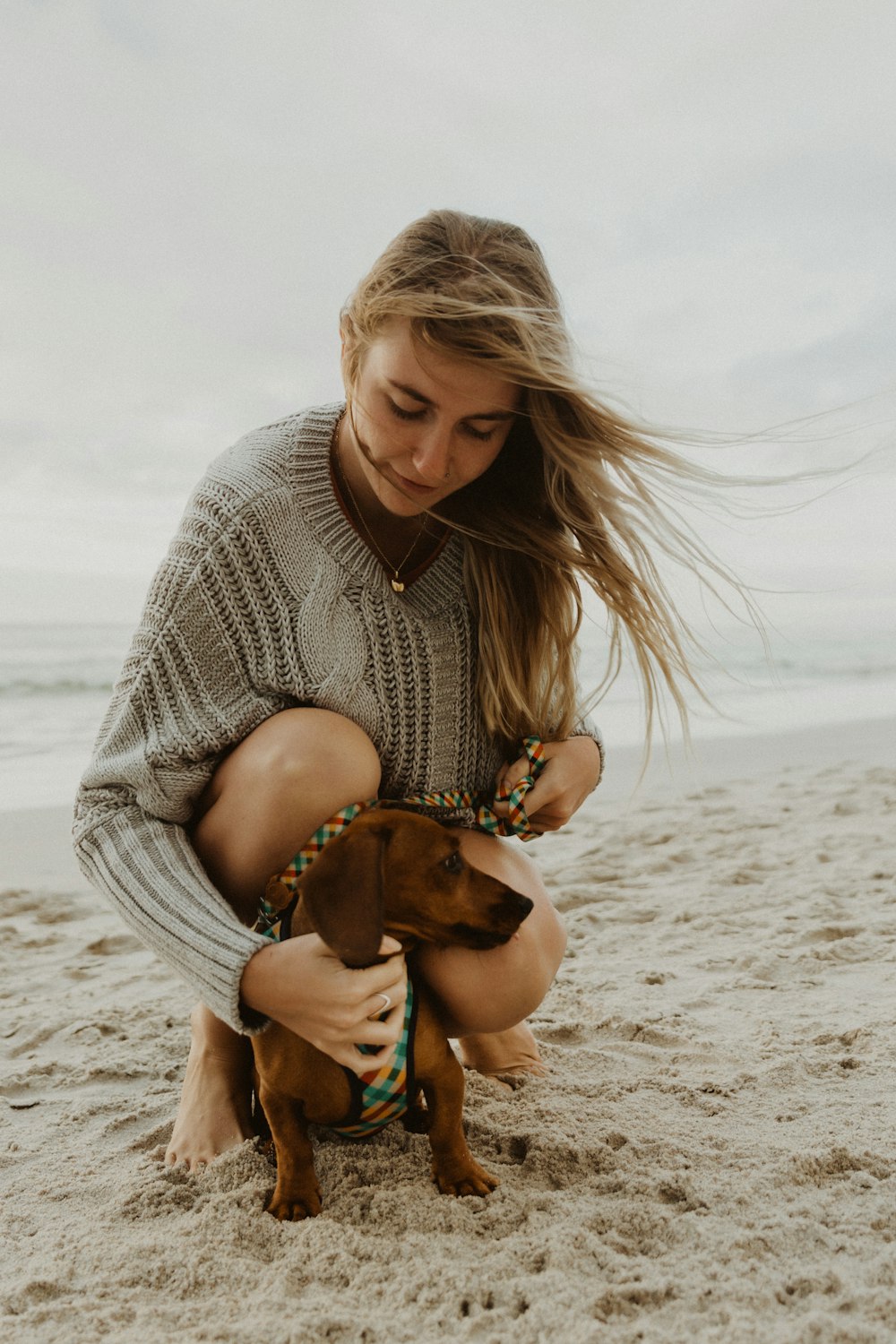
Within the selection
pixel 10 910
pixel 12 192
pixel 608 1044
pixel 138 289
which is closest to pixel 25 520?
pixel 138 289

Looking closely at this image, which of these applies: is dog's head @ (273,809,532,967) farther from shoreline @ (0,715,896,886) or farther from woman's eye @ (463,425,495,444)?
shoreline @ (0,715,896,886)

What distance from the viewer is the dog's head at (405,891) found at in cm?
150

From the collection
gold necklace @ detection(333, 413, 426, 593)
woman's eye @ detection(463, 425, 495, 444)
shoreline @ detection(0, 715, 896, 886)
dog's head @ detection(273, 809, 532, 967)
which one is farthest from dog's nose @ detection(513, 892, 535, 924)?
shoreline @ detection(0, 715, 896, 886)

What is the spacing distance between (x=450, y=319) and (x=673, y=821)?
3419 mm

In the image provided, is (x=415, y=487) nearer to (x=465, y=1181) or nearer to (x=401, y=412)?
(x=401, y=412)

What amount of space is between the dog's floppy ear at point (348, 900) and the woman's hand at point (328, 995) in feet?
0.11

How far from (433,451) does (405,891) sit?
2.63 ft

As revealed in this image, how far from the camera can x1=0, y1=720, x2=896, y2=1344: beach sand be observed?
1327 mm

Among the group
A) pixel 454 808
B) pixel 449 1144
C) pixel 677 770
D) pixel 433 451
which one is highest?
pixel 433 451

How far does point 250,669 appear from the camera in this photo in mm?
1970

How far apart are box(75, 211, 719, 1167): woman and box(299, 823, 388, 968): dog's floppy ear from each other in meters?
0.06

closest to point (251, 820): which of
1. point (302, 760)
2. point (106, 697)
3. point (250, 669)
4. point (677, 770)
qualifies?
point (302, 760)

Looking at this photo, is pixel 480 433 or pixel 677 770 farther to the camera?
pixel 677 770

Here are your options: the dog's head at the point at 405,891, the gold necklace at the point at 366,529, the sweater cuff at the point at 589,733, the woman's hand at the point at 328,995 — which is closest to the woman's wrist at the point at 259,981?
the woman's hand at the point at 328,995
